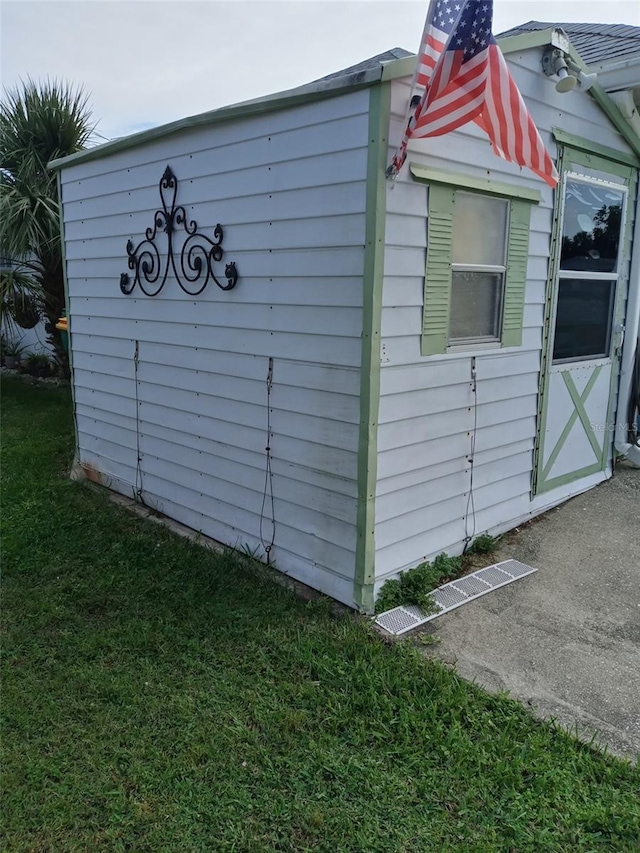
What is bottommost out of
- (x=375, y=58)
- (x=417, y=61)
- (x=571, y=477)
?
(x=571, y=477)

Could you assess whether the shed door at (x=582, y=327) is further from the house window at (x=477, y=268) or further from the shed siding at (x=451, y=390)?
the house window at (x=477, y=268)

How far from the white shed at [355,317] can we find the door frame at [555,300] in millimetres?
20

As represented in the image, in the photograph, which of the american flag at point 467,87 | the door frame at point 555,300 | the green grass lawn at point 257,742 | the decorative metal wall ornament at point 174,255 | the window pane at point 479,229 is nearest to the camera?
the green grass lawn at point 257,742

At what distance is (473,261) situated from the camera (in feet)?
12.0

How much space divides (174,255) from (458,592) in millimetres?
2764

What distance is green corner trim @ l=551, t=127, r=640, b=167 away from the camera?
13.4 ft

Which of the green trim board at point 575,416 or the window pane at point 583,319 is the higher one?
the window pane at point 583,319

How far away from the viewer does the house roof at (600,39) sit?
4.51m

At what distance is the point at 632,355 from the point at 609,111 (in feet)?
6.20

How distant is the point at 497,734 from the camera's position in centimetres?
245

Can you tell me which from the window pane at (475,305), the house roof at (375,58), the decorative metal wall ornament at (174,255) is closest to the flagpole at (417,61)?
the window pane at (475,305)

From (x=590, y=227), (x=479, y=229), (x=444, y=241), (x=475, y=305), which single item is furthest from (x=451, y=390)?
(x=590, y=227)

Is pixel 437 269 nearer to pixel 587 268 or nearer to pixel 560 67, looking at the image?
pixel 560 67

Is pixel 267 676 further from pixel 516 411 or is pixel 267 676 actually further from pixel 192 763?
pixel 516 411
